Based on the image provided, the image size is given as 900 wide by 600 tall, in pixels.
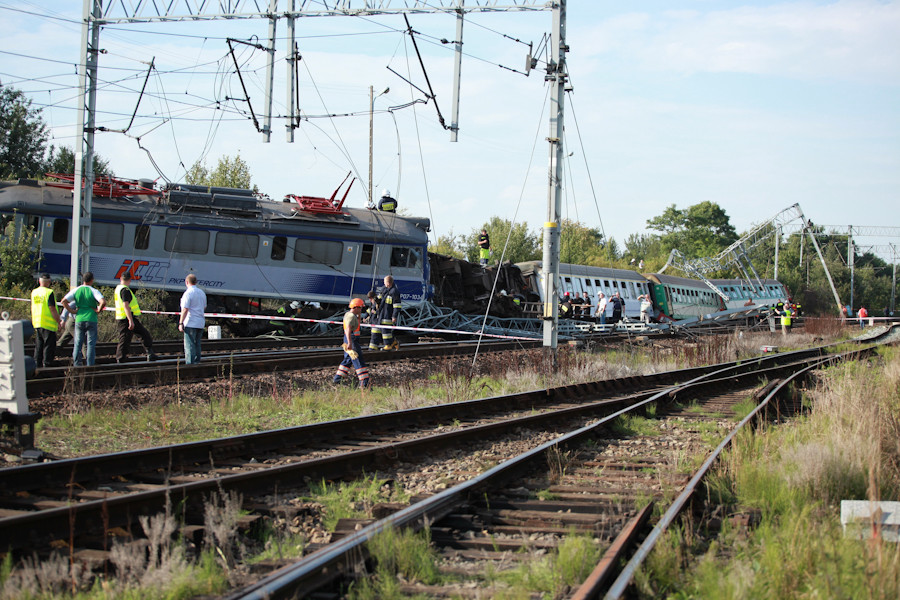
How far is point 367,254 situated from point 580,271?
545 inches

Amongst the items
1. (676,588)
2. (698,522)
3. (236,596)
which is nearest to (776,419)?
(698,522)

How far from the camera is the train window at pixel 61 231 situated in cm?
2052

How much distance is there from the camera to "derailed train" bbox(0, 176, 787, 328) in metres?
20.6

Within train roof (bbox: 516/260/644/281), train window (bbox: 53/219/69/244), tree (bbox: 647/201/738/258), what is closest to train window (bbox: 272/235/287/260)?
train window (bbox: 53/219/69/244)

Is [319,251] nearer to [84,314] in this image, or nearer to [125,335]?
[125,335]

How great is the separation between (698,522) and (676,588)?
134 centimetres

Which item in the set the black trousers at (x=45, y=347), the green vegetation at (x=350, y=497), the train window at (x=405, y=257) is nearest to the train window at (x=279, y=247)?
the train window at (x=405, y=257)

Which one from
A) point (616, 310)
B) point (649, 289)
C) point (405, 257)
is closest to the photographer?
point (405, 257)

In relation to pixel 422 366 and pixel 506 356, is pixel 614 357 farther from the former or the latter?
pixel 422 366

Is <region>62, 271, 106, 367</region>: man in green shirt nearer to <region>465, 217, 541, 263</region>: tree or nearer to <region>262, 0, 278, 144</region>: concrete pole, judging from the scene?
<region>262, 0, 278, 144</region>: concrete pole

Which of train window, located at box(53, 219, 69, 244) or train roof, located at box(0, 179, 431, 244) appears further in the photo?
train window, located at box(53, 219, 69, 244)

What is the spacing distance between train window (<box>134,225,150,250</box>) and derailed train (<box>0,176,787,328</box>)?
3 centimetres

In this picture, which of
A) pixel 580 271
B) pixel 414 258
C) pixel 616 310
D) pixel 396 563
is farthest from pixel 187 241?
pixel 396 563

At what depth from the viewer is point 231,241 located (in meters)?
21.5
